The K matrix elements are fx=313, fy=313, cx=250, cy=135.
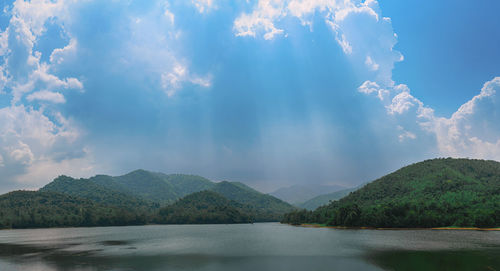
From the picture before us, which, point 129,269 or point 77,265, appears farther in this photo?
point 77,265

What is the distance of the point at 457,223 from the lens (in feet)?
413

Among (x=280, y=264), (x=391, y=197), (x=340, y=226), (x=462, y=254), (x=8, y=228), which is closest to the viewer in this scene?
(x=280, y=264)

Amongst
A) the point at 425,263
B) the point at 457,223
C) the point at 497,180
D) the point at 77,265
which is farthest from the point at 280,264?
the point at 497,180

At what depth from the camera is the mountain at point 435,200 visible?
425 feet

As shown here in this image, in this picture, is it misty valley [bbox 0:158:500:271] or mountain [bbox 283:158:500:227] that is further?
mountain [bbox 283:158:500:227]

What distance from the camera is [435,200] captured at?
15000cm

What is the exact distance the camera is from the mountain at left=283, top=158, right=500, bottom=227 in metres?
130

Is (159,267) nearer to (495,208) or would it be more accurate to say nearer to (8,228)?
(495,208)

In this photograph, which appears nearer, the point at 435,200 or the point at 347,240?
the point at 347,240

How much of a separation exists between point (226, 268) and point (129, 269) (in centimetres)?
1231

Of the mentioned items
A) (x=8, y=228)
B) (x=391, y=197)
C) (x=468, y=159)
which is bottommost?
(x=8, y=228)

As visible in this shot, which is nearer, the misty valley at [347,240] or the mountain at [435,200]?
the misty valley at [347,240]

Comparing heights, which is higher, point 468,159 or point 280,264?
point 468,159

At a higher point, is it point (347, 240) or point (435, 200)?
point (435, 200)
